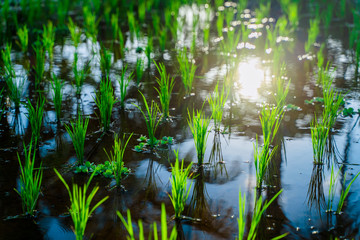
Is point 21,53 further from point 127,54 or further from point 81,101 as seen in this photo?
point 81,101

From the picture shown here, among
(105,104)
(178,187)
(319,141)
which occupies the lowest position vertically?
(178,187)

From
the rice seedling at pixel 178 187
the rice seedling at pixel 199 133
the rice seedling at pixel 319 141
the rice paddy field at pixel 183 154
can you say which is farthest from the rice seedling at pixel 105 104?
the rice seedling at pixel 319 141

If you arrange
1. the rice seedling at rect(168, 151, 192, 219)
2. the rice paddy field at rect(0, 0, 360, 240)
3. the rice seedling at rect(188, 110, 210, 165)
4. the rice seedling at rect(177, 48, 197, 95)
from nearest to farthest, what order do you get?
the rice seedling at rect(168, 151, 192, 219)
the rice paddy field at rect(0, 0, 360, 240)
the rice seedling at rect(188, 110, 210, 165)
the rice seedling at rect(177, 48, 197, 95)

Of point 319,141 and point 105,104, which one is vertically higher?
point 105,104

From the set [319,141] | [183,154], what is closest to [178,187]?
[183,154]

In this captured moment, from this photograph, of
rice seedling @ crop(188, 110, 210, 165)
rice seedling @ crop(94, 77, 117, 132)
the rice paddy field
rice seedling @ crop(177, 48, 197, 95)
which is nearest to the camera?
the rice paddy field

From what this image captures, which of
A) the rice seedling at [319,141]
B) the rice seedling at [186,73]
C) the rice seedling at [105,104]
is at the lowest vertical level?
the rice seedling at [319,141]

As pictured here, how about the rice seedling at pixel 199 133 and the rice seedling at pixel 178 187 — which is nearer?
the rice seedling at pixel 178 187

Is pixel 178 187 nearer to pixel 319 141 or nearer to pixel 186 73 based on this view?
pixel 319 141

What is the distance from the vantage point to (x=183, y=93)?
409cm

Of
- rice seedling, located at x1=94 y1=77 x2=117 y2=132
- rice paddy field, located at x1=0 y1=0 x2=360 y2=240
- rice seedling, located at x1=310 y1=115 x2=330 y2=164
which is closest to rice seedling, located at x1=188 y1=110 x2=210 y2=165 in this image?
rice paddy field, located at x1=0 y1=0 x2=360 y2=240

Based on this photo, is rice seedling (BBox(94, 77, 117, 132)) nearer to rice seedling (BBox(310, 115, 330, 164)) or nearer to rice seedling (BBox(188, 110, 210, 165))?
rice seedling (BBox(188, 110, 210, 165))

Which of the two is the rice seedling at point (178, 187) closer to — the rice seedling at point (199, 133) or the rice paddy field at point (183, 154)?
the rice paddy field at point (183, 154)

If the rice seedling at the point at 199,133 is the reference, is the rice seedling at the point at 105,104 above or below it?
above
